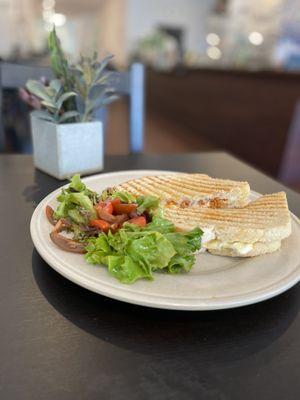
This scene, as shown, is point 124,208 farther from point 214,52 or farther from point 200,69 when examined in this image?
point 214,52

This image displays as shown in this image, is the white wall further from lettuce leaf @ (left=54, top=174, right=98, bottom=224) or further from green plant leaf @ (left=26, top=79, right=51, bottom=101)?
lettuce leaf @ (left=54, top=174, right=98, bottom=224)

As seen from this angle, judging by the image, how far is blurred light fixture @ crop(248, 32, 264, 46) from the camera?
23.6ft

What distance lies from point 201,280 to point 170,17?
35.3 ft

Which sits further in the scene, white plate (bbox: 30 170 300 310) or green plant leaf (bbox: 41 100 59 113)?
green plant leaf (bbox: 41 100 59 113)

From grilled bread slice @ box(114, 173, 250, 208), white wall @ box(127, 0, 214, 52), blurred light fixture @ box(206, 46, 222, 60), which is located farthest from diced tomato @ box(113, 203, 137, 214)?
white wall @ box(127, 0, 214, 52)

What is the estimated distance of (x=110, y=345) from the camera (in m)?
0.45

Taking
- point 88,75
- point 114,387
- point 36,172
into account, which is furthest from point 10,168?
point 114,387

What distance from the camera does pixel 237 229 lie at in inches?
24.2

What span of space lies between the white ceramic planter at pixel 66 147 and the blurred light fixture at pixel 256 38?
7.13 m

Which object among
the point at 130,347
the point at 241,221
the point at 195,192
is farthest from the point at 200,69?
the point at 130,347

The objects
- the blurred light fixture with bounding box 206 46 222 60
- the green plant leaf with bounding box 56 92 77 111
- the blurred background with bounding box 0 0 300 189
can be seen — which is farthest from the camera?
the blurred light fixture with bounding box 206 46 222 60

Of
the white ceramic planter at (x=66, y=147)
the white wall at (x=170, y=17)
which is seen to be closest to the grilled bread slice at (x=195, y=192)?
the white ceramic planter at (x=66, y=147)

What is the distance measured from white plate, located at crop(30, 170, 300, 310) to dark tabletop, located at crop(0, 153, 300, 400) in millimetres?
43

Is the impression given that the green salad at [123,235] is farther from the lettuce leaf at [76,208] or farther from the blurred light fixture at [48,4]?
the blurred light fixture at [48,4]
